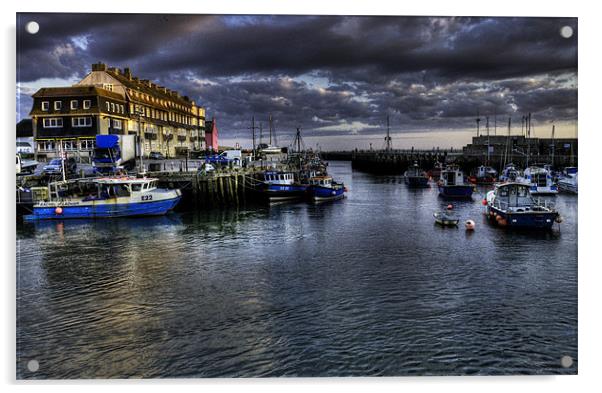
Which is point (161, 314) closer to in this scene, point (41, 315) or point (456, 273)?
point (41, 315)

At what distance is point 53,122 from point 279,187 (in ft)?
43.8

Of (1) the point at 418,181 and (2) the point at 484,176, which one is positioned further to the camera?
(2) the point at 484,176

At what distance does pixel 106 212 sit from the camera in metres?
21.6

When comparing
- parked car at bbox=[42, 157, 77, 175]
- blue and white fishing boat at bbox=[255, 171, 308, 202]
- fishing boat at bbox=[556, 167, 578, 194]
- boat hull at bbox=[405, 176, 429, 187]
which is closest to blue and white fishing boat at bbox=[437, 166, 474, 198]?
fishing boat at bbox=[556, 167, 578, 194]

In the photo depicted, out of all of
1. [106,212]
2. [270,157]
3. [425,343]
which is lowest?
[425,343]

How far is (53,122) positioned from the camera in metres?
19.3

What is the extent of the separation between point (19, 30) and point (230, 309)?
623 centimetres

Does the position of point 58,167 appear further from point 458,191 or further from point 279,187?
point 458,191

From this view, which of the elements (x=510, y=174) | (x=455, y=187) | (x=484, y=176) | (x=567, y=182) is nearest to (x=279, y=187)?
(x=455, y=187)

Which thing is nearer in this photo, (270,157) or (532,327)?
(532,327)

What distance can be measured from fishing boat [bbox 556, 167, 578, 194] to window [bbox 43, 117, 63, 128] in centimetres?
2654

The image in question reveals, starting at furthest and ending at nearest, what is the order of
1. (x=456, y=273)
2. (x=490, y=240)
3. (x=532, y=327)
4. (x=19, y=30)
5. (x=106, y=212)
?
1. (x=106, y=212)
2. (x=490, y=240)
3. (x=456, y=273)
4. (x=532, y=327)
5. (x=19, y=30)

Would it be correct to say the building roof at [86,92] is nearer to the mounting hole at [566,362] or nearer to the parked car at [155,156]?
the parked car at [155,156]

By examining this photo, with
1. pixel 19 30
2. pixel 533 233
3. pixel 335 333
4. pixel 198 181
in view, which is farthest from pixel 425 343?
pixel 198 181
